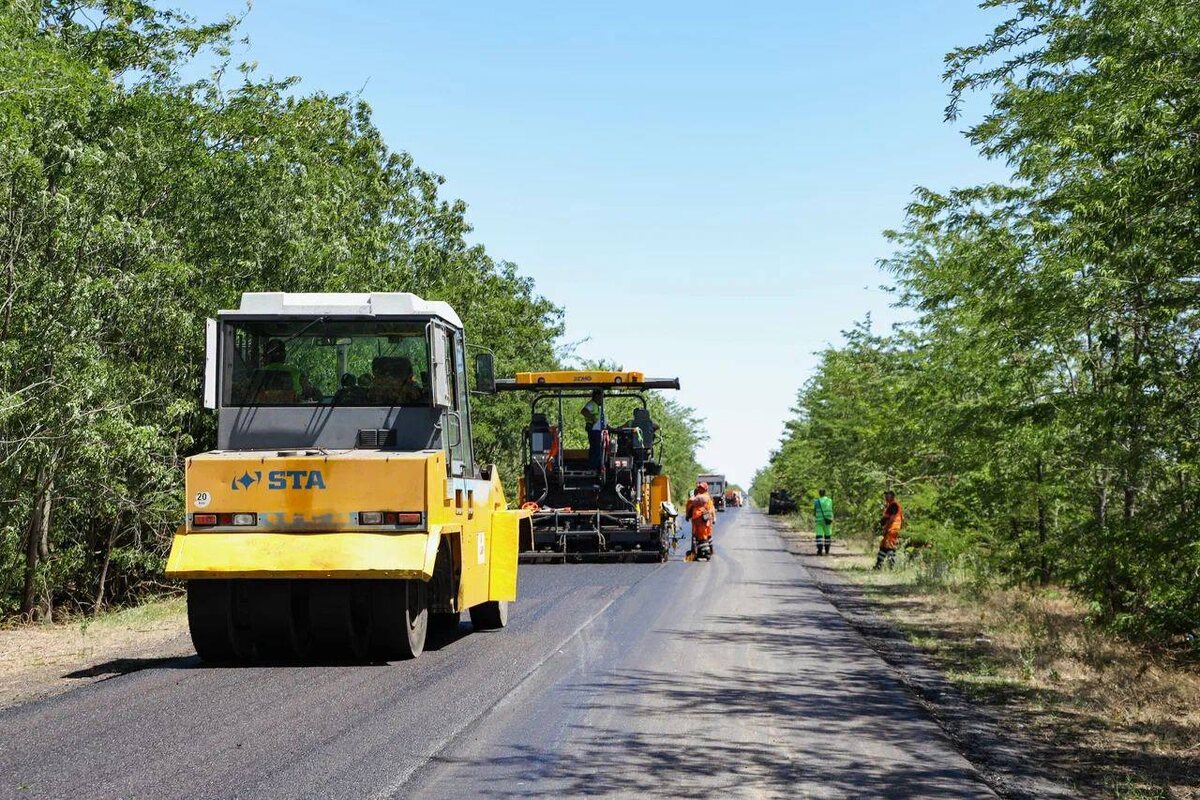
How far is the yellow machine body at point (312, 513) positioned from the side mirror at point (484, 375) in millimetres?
1204

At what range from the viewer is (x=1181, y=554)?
1045 centimetres

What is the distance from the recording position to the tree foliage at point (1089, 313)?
9.82 metres

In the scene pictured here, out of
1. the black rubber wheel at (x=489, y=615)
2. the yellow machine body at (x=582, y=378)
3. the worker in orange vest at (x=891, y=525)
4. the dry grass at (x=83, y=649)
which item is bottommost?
the dry grass at (x=83, y=649)

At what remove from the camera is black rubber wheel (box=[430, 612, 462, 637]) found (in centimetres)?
1395

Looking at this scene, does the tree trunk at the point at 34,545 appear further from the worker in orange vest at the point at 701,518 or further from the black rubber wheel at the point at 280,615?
the worker in orange vest at the point at 701,518

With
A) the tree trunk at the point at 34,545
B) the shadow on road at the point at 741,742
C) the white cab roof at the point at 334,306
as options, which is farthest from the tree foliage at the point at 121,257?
the shadow on road at the point at 741,742

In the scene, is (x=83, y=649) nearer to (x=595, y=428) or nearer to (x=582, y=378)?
(x=582, y=378)

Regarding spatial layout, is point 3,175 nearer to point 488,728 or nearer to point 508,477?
point 488,728

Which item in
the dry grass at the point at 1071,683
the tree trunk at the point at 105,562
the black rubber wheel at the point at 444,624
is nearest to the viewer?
the dry grass at the point at 1071,683

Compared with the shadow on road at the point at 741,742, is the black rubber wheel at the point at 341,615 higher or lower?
higher

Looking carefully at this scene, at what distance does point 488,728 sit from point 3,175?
10.0m

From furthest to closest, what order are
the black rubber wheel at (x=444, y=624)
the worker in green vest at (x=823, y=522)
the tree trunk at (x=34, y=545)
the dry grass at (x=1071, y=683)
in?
the worker in green vest at (x=823, y=522)
the tree trunk at (x=34, y=545)
the black rubber wheel at (x=444, y=624)
the dry grass at (x=1071, y=683)

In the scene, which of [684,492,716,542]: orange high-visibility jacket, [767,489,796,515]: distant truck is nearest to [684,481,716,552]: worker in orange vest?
[684,492,716,542]: orange high-visibility jacket

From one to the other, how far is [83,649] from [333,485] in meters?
3.63
